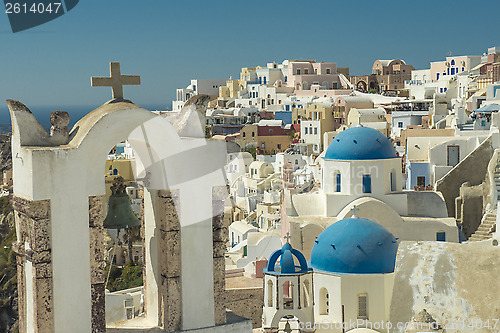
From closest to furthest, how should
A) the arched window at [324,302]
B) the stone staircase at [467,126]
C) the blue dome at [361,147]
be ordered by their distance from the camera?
the arched window at [324,302] < the blue dome at [361,147] < the stone staircase at [467,126]

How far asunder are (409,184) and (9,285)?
44.8ft

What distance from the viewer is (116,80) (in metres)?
6.37

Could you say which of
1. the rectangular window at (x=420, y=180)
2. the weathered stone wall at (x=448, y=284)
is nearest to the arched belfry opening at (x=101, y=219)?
the weathered stone wall at (x=448, y=284)

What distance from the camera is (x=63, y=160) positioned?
575 centimetres

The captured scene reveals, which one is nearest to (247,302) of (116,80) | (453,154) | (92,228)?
(453,154)

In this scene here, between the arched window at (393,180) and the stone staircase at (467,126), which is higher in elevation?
the stone staircase at (467,126)

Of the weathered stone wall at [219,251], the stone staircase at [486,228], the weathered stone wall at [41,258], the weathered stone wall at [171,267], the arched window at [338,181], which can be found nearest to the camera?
the weathered stone wall at [41,258]

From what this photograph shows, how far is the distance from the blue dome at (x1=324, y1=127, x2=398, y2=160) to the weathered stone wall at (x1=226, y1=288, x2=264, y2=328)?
13.5ft

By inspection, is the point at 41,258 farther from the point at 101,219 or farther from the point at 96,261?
the point at 101,219

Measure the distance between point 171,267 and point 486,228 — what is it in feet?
53.0

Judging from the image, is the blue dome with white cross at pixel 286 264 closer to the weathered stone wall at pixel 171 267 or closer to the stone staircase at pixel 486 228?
the weathered stone wall at pixel 171 267

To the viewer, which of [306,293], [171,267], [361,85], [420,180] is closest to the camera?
[171,267]

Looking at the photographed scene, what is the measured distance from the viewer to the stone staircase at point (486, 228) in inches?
792

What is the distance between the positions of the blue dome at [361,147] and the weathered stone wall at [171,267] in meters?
13.3
